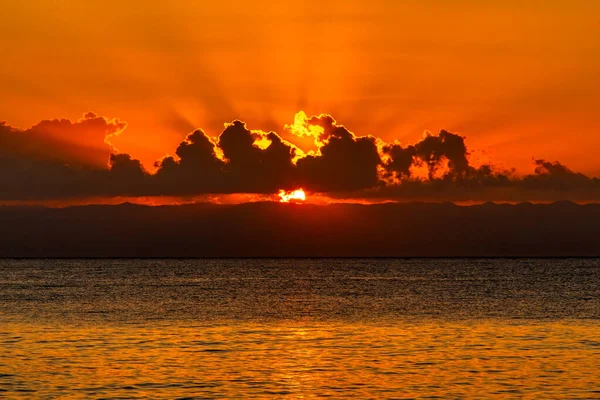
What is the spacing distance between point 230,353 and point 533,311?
146 ft

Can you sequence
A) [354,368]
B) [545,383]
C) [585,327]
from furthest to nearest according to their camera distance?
[585,327]
[354,368]
[545,383]

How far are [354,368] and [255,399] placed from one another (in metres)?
9.35

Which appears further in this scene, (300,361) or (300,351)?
(300,351)

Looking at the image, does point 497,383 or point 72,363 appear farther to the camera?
point 72,363

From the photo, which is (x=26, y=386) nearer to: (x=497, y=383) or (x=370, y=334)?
(x=497, y=383)

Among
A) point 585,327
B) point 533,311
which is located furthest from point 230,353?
point 533,311

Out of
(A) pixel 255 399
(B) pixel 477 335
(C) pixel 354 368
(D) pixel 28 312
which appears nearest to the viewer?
(A) pixel 255 399

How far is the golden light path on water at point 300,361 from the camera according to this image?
41281mm

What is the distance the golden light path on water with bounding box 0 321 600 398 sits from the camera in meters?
41.3

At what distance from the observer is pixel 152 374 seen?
45.2 meters

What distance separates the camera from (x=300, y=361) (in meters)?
49.7

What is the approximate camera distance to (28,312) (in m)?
85.1

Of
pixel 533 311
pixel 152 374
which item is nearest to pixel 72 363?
pixel 152 374

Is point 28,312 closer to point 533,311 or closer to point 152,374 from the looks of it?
point 152,374
